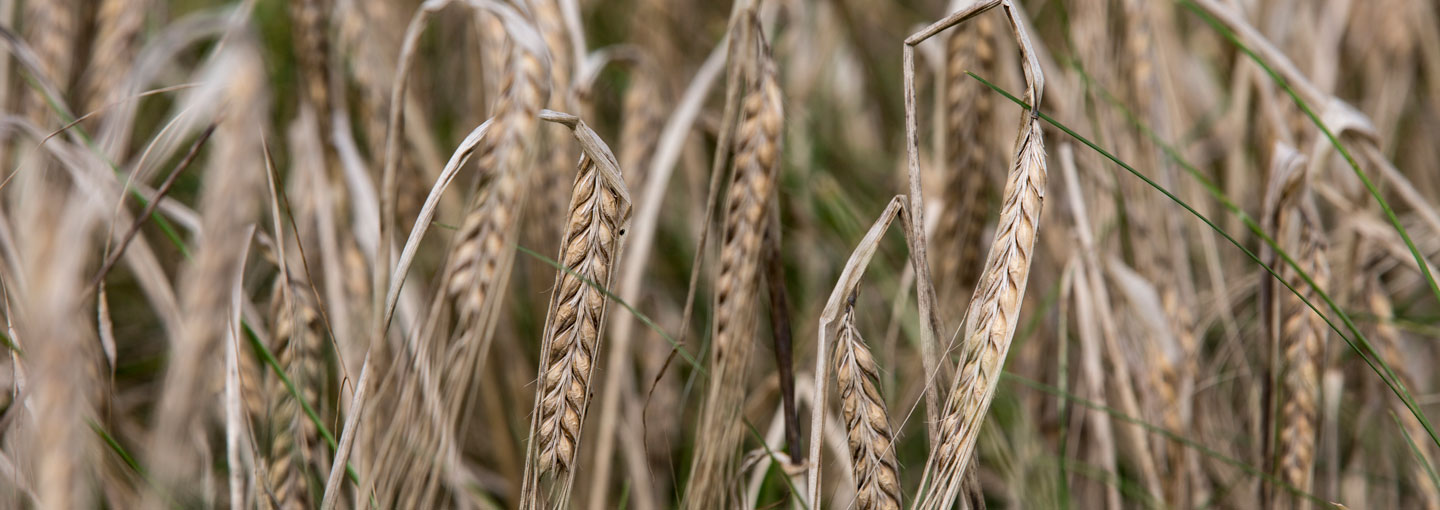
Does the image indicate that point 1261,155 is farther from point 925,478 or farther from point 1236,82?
point 925,478

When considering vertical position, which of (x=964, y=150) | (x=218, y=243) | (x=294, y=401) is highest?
(x=964, y=150)

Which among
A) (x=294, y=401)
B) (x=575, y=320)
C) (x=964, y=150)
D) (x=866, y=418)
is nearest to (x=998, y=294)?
(x=866, y=418)

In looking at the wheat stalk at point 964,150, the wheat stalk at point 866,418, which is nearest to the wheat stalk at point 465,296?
the wheat stalk at point 866,418

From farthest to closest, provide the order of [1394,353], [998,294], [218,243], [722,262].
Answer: [1394,353]
[722,262]
[998,294]
[218,243]

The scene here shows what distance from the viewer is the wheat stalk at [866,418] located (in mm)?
523

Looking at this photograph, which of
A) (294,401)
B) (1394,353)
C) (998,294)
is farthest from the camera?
(1394,353)

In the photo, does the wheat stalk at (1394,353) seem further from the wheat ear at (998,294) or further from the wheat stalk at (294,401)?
the wheat stalk at (294,401)

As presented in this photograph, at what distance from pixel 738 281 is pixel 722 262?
0.02 m

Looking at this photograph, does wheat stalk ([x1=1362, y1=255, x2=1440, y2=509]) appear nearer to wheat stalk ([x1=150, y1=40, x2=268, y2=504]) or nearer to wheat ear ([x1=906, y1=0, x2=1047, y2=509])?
wheat ear ([x1=906, y1=0, x2=1047, y2=509])

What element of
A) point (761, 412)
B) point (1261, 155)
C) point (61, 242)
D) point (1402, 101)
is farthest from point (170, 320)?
point (1402, 101)

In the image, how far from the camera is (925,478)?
18.9 inches

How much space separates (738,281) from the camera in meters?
0.57

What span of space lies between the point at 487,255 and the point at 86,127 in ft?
2.28

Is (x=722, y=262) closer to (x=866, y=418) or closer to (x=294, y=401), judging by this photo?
(x=866, y=418)
